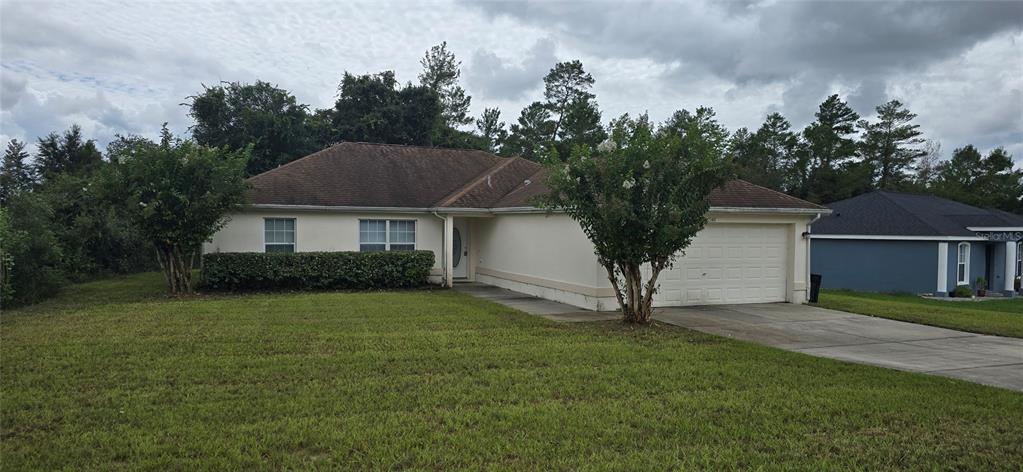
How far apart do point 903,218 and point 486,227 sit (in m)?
17.0

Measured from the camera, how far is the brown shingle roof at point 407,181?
678 inches

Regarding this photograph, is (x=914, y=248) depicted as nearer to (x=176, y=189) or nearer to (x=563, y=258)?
(x=563, y=258)

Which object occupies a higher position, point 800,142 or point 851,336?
point 800,142

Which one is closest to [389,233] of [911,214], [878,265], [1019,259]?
[878,265]

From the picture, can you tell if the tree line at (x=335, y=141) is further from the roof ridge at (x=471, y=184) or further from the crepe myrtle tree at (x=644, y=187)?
the roof ridge at (x=471, y=184)

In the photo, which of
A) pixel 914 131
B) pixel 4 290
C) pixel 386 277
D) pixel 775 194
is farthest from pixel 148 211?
pixel 914 131

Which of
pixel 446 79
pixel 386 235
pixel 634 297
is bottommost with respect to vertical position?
pixel 634 297

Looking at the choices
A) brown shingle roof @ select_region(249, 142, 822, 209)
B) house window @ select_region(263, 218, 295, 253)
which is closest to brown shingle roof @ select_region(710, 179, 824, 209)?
brown shingle roof @ select_region(249, 142, 822, 209)

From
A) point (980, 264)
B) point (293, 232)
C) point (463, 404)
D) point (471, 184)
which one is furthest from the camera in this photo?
point (980, 264)

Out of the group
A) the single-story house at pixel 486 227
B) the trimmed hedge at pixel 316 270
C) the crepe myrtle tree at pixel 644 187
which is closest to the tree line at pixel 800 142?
the single-story house at pixel 486 227

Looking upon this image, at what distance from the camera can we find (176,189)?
14406 mm

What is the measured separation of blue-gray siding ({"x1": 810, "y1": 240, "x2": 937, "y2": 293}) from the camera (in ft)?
77.0

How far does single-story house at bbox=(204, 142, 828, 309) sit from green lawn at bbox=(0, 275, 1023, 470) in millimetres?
4441

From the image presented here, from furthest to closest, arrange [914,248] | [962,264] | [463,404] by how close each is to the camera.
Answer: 1. [962,264]
2. [914,248]
3. [463,404]
